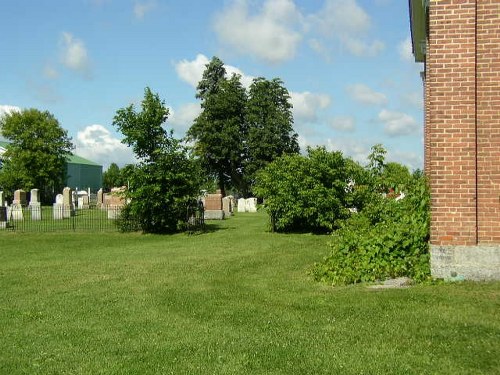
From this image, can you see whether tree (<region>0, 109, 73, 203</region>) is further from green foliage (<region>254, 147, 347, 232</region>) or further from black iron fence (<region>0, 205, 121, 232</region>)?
green foliage (<region>254, 147, 347, 232</region>)

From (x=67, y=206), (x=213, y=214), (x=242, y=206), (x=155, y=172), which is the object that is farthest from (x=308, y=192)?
(x=242, y=206)

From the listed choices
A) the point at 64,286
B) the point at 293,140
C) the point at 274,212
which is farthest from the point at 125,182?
the point at 293,140

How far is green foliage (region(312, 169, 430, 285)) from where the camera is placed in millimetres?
8781

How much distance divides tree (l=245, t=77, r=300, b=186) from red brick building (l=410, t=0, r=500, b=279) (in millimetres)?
42866

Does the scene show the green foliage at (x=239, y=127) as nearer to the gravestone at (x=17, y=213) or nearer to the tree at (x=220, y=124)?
the tree at (x=220, y=124)

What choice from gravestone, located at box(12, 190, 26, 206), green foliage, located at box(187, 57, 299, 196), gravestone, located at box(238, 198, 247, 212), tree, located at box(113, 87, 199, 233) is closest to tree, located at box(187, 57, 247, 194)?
green foliage, located at box(187, 57, 299, 196)

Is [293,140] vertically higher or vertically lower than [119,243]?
higher

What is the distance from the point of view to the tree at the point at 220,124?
170 feet

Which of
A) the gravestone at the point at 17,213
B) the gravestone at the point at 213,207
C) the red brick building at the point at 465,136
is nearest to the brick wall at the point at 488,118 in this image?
the red brick building at the point at 465,136

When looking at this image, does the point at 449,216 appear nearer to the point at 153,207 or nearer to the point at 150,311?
the point at 150,311

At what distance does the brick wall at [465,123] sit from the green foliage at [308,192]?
34.4 ft

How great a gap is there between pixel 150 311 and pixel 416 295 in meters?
3.48

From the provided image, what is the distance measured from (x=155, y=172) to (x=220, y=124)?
1271 inches

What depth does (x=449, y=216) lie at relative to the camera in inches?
318
